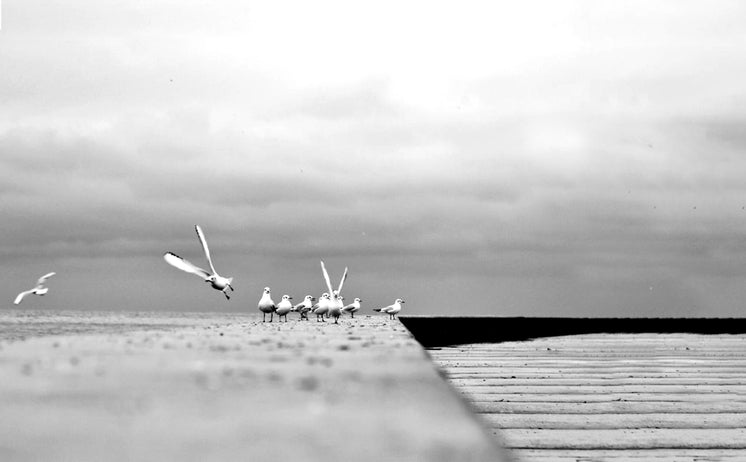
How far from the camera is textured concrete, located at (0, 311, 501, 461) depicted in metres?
1.30

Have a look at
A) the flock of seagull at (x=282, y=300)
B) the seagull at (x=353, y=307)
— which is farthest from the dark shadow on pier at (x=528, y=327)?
the seagull at (x=353, y=307)

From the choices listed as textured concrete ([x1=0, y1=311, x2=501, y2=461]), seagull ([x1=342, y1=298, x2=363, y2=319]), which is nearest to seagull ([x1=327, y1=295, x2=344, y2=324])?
seagull ([x1=342, y1=298, x2=363, y2=319])

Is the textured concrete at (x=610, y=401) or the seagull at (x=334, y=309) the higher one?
the seagull at (x=334, y=309)

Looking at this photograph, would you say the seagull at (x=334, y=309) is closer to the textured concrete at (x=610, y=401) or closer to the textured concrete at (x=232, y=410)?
the textured concrete at (x=610, y=401)

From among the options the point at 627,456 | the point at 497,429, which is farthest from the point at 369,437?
the point at 497,429

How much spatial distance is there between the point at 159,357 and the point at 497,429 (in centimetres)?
359

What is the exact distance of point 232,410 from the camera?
1753 millimetres

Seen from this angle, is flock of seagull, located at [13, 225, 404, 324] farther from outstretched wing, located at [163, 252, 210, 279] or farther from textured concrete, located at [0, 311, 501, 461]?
textured concrete, located at [0, 311, 501, 461]

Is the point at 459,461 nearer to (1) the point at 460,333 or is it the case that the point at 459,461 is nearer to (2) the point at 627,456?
(2) the point at 627,456

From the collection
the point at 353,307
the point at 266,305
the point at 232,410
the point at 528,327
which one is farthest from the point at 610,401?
the point at 353,307

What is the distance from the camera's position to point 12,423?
156 cm

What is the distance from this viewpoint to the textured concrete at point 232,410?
4.28 ft

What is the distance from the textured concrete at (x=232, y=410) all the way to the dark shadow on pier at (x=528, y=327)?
45.7 ft

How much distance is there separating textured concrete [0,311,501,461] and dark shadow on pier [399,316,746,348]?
548 inches
